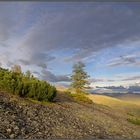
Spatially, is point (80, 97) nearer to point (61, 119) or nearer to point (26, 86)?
point (61, 119)

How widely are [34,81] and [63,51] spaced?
0.56 metres

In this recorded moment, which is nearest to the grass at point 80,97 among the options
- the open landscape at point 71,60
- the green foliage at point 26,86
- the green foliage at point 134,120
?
the open landscape at point 71,60

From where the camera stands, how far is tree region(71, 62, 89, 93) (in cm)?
518

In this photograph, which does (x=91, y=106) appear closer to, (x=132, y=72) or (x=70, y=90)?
(x=70, y=90)

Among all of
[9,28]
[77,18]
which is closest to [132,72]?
[77,18]

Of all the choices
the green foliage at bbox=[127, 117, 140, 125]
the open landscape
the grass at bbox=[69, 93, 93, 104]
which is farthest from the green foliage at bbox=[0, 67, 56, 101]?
the green foliage at bbox=[127, 117, 140, 125]

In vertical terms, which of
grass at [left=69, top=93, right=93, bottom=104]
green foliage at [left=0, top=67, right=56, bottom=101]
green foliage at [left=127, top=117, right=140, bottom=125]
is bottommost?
green foliage at [left=127, top=117, right=140, bottom=125]

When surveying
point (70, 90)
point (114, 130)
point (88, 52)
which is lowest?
point (114, 130)

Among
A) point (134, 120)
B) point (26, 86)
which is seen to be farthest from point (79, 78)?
point (134, 120)

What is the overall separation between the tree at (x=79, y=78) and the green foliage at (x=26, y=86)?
0.30m

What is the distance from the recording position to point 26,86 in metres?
5.35

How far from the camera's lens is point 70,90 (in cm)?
539

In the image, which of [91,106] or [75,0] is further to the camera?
[91,106]

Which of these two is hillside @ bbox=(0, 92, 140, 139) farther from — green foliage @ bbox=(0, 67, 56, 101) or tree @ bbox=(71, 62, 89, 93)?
tree @ bbox=(71, 62, 89, 93)
